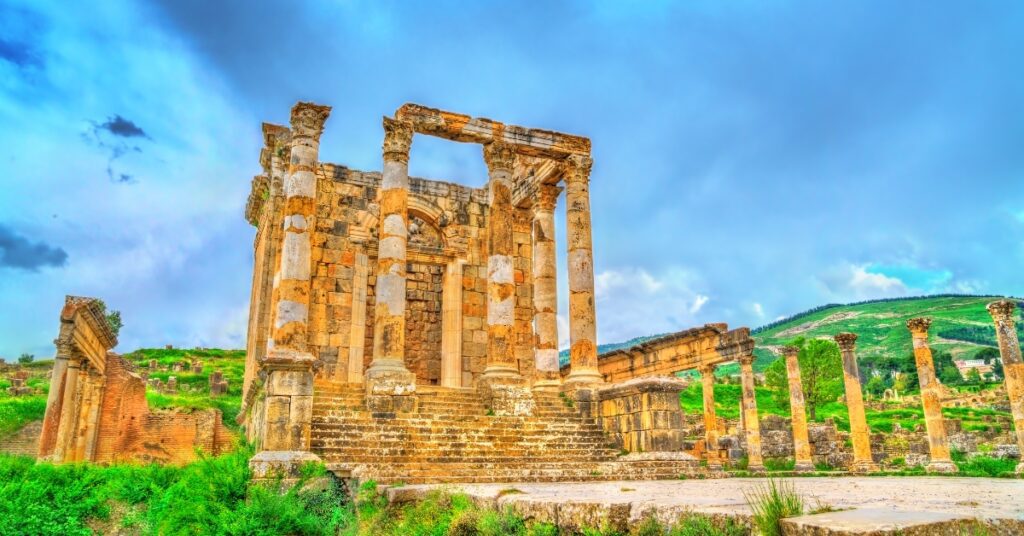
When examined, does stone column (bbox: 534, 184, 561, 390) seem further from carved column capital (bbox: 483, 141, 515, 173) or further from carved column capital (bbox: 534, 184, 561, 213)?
carved column capital (bbox: 483, 141, 515, 173)

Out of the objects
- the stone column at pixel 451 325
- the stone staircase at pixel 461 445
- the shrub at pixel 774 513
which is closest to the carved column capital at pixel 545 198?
the stone column at pixel 451 325

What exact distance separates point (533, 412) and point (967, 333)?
130m

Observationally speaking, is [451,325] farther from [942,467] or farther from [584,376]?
[942,467]

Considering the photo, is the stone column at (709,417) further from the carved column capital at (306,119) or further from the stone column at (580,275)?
the carved column capital at (306,119)

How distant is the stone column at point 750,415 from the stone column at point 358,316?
12.8 metres

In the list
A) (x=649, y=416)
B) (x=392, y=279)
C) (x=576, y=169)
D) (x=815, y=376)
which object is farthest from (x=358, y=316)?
(x=815, y=376)

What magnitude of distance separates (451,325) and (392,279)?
5661 mm

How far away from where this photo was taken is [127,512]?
11.8m

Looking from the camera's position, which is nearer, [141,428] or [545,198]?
[545,198]

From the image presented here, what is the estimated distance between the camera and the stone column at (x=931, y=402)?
20.3 meters

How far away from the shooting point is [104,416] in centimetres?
2511

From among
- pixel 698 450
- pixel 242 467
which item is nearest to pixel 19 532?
pixel 242 467

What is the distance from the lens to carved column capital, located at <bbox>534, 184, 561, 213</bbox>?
21.3 m

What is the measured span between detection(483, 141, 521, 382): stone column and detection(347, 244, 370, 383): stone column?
15.1ft
